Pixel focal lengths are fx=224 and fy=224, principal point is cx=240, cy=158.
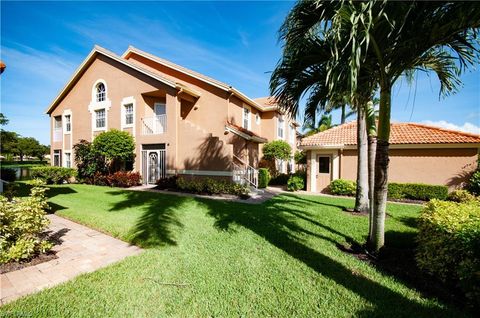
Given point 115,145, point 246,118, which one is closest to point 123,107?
point 115,145

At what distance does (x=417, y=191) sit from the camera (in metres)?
12.5

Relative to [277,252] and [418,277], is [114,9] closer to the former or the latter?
[277,252]

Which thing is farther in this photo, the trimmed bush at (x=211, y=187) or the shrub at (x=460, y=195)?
the trimmed bush at (x=211, y=187)

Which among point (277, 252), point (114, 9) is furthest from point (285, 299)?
point (114, 9)

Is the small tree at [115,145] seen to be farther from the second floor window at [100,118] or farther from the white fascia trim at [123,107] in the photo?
the second floor window at [100,118]

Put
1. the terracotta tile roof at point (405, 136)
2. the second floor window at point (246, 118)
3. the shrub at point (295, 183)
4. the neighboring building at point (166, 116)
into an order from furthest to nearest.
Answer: the second floor window at point (246, 118) → the shrub at point (295, 183) → the neighboring building at point (166, 116) → the terracotta tile roof at point (405, 136)

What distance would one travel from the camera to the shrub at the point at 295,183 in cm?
1555

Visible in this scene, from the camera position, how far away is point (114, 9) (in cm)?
936

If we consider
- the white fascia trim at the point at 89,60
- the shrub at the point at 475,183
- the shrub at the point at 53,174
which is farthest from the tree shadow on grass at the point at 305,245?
the shrub at the point at 53,174

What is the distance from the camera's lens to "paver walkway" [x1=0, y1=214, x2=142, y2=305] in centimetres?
366

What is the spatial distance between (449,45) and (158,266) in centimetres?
720

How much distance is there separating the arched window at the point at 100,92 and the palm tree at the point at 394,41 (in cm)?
2003

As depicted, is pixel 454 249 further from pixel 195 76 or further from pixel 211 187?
pixel 195 76

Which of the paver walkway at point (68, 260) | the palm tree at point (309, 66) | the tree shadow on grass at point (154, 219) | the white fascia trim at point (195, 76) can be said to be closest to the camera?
the paver walkway at point (68, 260)
